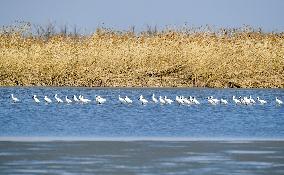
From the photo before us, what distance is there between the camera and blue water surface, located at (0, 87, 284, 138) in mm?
19422

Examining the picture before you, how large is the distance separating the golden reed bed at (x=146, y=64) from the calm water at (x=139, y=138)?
4.73m

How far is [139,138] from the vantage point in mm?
17594

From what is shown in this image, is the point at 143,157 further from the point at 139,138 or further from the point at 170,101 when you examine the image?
the point at 170,101

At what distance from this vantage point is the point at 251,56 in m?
38.2

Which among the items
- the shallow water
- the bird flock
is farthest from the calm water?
the bird flock

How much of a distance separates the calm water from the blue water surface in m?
0.02

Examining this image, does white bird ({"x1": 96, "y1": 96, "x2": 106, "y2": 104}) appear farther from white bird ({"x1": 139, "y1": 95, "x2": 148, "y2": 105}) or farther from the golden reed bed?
the golden reed bed

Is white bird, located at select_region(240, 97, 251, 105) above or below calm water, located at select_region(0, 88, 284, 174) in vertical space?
above

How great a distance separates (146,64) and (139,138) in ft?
65.1

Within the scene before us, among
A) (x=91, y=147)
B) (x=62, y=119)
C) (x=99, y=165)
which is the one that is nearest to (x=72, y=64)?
(x=62, y=119)

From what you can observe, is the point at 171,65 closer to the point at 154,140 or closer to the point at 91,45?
the point at 91,45

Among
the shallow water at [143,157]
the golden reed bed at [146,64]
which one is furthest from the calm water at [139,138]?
the golden reed bed at [146,64]

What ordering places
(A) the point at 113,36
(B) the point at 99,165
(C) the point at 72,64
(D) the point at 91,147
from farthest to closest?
(A) the point at 113,36
(C) the point at 72,64
(D) the point at 91,147
(B) the point at 99,165

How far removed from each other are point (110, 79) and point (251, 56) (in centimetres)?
603
